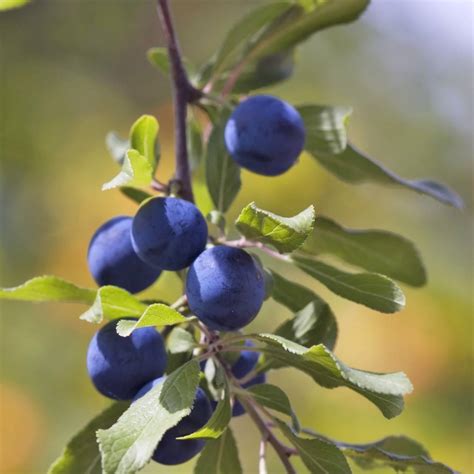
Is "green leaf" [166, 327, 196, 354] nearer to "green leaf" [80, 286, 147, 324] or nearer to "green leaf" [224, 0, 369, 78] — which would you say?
"green leaf" [80, 286, 147, 324]

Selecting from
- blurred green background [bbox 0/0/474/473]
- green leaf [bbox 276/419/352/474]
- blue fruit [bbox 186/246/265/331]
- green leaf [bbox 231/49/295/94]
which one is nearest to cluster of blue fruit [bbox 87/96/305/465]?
blue fruit [bbox 186/246/265/331]

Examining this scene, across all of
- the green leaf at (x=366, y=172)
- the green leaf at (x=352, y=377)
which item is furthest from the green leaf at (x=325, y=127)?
the green leaf at (x=352, y=377)

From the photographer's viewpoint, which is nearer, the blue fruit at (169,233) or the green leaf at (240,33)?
the blue fruit at (169,233)

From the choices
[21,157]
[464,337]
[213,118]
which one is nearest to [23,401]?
[21,157]

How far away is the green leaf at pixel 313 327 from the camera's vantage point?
1.01m

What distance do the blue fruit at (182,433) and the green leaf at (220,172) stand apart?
305 millimetres

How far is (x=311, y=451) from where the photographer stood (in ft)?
3.08

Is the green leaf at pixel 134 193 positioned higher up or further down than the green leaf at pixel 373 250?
higher up

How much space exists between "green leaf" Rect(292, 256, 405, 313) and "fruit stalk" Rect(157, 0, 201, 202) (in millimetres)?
241

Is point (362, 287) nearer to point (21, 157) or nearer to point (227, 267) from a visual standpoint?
point (227, 267)

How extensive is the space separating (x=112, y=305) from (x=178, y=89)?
41cm

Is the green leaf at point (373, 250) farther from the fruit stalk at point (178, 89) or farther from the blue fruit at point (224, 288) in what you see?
the blue fruit at point (224, 288)

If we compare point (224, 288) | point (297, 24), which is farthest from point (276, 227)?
point (297, 24)

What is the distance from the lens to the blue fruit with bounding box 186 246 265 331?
2.82ft
